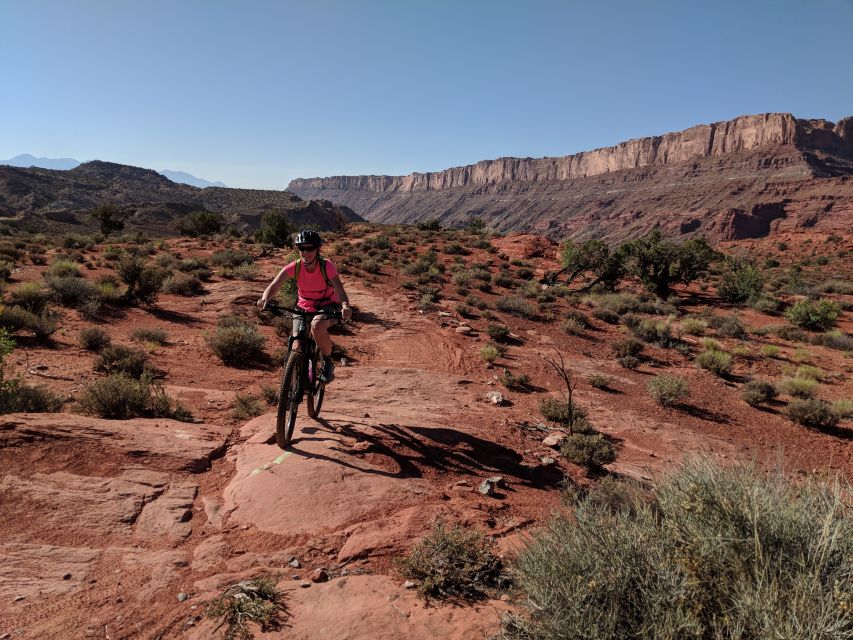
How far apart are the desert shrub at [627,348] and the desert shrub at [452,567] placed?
9953 mm

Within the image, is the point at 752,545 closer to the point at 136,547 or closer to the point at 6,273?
the point at 136,547

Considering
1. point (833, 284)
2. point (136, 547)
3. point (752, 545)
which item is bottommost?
point (136, 547)

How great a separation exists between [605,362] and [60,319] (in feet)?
44.4

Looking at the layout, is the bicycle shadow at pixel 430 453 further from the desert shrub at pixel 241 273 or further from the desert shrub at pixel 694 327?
the desert shrub at pixel 241 273

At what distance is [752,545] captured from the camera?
7.29 feet

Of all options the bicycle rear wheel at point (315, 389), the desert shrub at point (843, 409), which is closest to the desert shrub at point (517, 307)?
the desert shrub at point (843, 409)

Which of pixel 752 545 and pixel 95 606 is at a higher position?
pixel 752 545

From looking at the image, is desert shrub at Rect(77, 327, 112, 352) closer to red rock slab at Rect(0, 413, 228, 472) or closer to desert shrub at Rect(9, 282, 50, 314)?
desert shrub at Rect(9, 282, 50, 314)

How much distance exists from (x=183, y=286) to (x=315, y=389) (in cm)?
1164

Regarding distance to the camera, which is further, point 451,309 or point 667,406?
point 451,309

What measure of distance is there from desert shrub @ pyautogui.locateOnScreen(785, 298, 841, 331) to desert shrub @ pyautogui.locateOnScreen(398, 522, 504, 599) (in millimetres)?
18858

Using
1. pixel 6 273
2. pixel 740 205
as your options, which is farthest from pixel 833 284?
pixel 740 205

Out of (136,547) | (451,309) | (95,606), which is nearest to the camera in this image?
(95,606)

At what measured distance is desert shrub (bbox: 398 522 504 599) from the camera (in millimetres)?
2771
